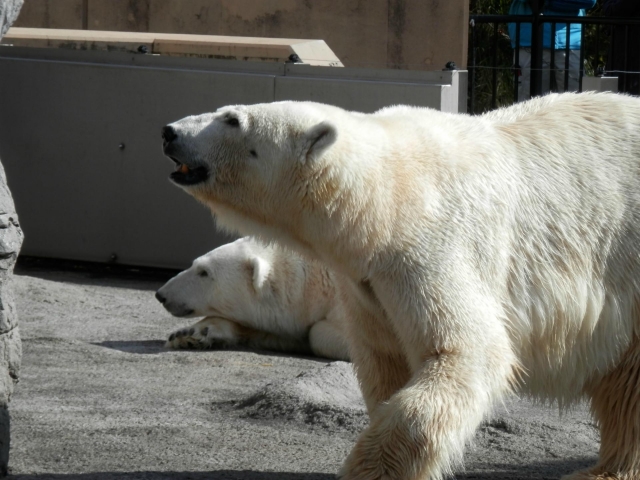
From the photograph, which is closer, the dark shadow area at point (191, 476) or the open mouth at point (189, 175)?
the open mouth at point (189, 175)

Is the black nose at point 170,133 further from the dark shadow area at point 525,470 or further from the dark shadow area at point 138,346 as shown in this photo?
the dark shadow area at point 138,346

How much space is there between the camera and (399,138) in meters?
3.38

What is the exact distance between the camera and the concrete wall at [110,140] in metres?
8.05

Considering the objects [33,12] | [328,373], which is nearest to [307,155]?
[328,373]

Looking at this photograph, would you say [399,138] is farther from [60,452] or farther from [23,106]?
[23,106]

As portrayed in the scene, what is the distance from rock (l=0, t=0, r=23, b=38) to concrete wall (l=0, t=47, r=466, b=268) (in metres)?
4.26

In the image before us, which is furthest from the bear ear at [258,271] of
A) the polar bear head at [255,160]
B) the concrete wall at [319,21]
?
the concrete wall at [319,21]

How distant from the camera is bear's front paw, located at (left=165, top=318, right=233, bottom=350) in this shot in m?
6.09

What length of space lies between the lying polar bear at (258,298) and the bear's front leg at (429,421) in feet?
10.6

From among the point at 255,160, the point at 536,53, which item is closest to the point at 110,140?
the point at 536,53

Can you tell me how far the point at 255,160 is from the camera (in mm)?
3344

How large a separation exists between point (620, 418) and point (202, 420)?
1.83 meters

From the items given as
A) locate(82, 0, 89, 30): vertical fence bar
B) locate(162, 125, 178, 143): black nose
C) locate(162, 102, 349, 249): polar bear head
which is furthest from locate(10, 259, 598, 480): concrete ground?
locate(82, 0, 89, 30): vertical fence bar

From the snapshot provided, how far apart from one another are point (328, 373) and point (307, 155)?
200 centimetres
